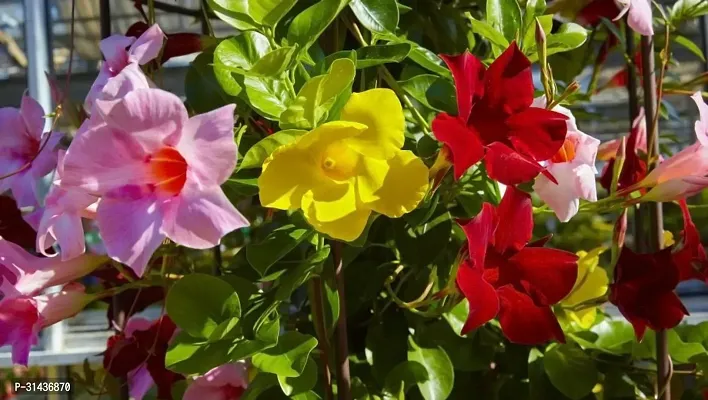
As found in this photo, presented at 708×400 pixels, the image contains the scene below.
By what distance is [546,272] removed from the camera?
0.37 m

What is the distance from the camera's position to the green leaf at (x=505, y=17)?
41 cm

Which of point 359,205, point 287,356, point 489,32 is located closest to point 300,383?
point 287,356

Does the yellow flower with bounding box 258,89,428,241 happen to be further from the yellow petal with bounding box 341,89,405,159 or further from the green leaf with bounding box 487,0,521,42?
the green leaf with bounding box 487,0,521,42

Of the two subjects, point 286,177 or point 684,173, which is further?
point 684,173

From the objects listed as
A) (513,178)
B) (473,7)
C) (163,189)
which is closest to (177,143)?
(163,189)

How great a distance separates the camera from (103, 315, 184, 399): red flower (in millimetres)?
500

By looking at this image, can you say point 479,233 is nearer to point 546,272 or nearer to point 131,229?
point 546,272

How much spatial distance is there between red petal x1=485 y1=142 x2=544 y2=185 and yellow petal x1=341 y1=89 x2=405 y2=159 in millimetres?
46

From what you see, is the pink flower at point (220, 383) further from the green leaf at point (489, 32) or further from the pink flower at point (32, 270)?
the green leaf at point (489, 32)

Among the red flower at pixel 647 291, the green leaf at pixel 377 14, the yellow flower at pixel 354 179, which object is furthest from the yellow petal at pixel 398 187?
the red flower at pixel 647 291

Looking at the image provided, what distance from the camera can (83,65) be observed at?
1582mm

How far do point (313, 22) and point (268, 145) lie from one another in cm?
7

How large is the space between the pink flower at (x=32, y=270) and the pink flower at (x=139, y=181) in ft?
0.52

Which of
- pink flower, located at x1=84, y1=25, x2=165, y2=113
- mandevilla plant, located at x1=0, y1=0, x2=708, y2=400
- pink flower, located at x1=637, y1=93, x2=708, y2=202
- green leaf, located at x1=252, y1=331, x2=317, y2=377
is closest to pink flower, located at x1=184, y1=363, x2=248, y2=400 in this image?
mandevilla plant, located at x1=0, y1=0, x2=708, y2=400
